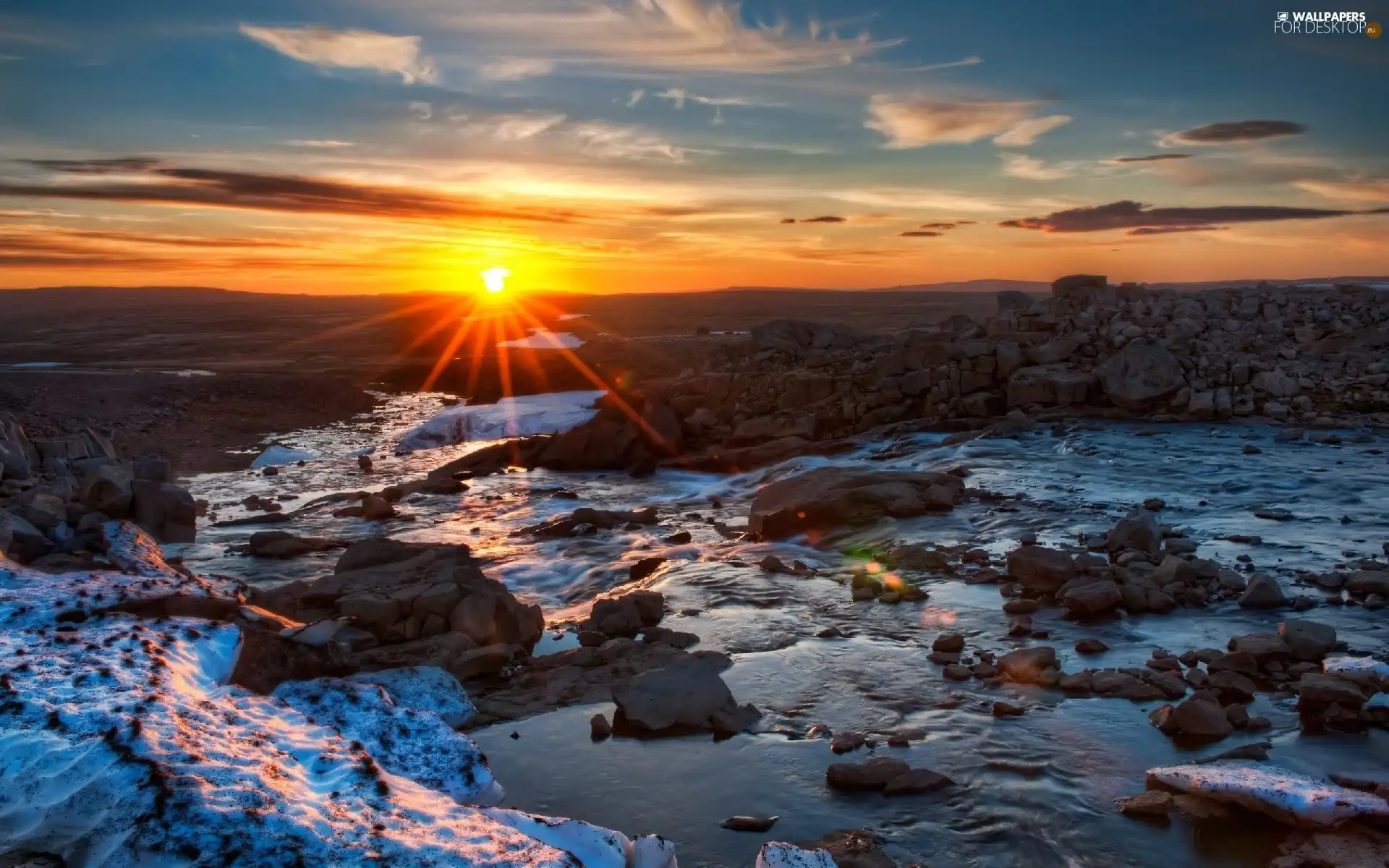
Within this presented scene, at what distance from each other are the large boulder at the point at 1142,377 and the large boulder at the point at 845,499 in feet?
28.0

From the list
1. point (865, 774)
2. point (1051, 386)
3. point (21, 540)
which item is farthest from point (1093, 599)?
point (1051, 386)

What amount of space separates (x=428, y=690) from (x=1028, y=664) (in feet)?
17.7

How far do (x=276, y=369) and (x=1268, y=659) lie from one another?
45.7 metres

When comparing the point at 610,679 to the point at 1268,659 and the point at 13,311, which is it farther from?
the point at 13,311

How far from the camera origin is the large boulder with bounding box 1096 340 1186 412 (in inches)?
909

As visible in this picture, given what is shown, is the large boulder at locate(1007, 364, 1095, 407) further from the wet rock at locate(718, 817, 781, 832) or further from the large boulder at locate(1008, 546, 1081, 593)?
the wet rock at locate(718, 817, 781, 832)

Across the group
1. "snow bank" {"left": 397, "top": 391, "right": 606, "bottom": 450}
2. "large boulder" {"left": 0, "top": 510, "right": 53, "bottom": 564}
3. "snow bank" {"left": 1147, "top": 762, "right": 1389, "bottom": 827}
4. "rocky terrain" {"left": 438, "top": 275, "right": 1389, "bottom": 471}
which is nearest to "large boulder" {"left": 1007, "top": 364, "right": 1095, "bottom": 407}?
"rocky terrain" {"left": 438, "top": 275, "right": 1389, "bottom": 471}

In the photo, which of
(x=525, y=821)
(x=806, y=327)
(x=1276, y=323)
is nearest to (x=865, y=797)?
(x=525, y=821)

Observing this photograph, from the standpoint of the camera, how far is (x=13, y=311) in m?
122

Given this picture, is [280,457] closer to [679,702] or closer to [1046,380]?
[1046,380]

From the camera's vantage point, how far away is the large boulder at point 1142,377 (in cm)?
2308

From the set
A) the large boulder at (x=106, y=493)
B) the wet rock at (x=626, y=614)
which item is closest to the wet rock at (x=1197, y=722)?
the wet rock at (x=626, y=614)

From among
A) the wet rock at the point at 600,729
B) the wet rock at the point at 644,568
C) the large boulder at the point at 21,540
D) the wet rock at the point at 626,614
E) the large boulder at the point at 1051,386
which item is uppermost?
the large boulder at the point at 1051,386

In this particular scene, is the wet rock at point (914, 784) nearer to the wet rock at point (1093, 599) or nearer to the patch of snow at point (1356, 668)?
the patch of snow at point (1356, 668)
